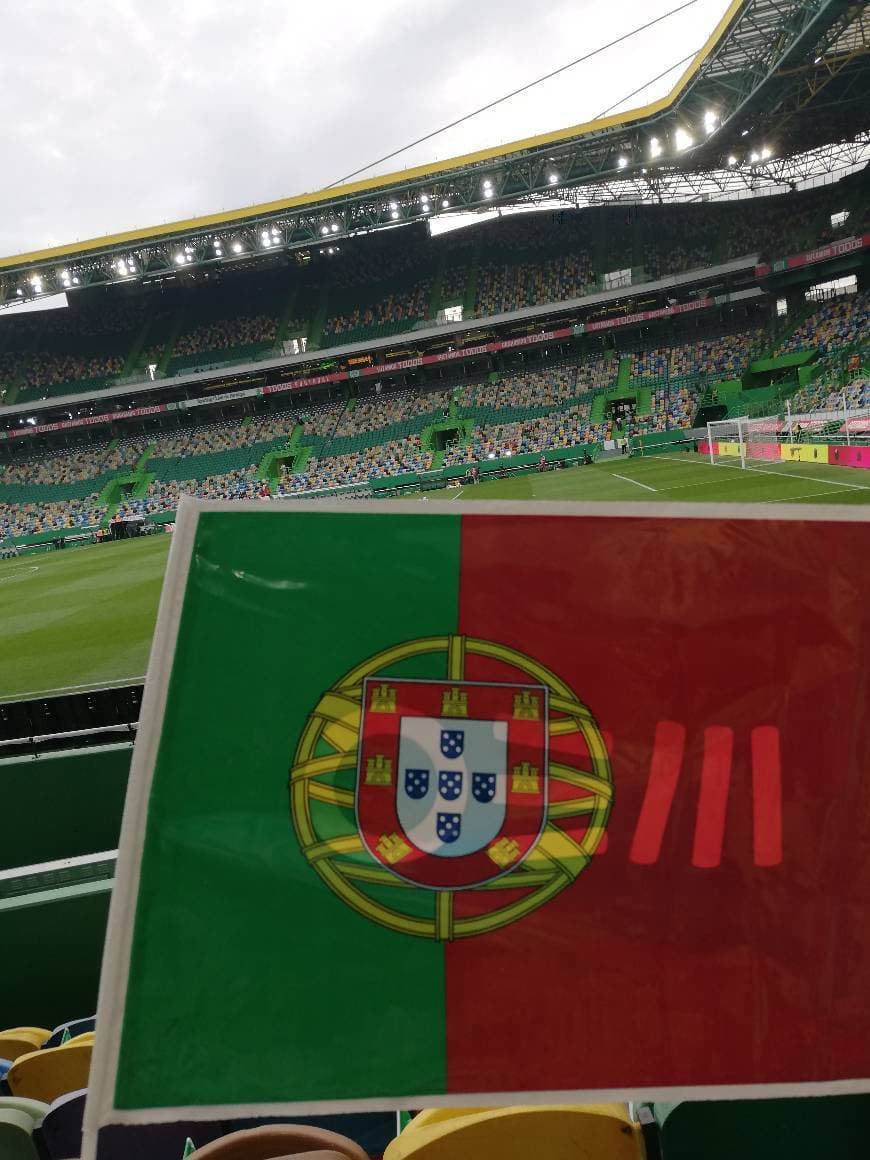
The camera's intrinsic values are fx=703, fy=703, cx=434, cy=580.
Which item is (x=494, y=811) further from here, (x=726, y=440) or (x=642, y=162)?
(x=642, y=162)

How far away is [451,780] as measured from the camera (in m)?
1.77

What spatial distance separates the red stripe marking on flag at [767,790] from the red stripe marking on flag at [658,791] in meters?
0.19

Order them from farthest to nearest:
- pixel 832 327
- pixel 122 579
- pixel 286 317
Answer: pixel 286 317, pixel 832 327, pixel 122 579

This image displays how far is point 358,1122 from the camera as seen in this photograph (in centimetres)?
267

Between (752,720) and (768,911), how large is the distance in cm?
47

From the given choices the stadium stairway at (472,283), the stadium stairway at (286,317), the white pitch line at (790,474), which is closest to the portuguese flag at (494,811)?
the white pitch line at (790,474)

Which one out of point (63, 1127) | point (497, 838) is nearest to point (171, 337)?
point (63, 1127)

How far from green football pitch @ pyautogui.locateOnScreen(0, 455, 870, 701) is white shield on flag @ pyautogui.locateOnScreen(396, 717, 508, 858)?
18.5 feet

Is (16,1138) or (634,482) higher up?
(634,482)

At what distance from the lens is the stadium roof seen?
32.0 metres

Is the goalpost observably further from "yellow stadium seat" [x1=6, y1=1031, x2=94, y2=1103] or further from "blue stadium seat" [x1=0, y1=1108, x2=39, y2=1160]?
"blue stadium seat" [x1=0, y1=1108, x2=39, y2=1160]

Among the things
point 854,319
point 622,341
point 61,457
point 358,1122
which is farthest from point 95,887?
point 61,457

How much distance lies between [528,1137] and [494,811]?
81 cm

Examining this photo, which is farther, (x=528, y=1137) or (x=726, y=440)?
(x=726, y=440)
